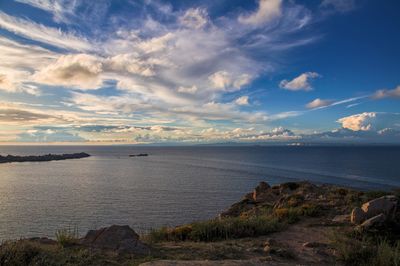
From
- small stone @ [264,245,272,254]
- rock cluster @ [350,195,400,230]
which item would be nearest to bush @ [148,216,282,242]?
small stone @ [264,245,272,254]

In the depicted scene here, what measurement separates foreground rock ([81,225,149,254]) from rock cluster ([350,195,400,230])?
27.8 feet

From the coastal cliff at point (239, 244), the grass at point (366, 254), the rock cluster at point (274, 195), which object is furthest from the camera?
the rock cluster at point (274, 195)

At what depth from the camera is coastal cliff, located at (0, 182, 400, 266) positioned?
7.66 metres

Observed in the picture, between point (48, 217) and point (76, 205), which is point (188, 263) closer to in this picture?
point (48, 217)

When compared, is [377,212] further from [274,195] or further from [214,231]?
[274,195]

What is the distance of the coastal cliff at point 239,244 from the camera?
25.1 feet

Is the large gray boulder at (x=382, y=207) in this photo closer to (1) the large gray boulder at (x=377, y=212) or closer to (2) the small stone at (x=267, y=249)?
(1) the large gray boulder at (x=377, y=212)

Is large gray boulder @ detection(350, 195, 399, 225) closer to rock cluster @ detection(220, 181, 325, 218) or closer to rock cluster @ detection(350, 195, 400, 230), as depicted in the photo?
rock cluster @ detection(350, 195, 400, 230)

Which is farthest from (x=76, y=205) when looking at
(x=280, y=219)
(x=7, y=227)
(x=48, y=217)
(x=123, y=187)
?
(x=280, y=219)

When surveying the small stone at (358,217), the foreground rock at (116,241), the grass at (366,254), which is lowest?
A: the small stone at (358,217)

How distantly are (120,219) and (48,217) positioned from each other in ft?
29.0

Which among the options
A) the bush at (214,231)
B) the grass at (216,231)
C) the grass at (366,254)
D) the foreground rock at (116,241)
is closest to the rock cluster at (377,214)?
the grass at (366,254)

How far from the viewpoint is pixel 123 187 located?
5953 cm

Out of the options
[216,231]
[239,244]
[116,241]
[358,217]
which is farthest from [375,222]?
[116,241]
